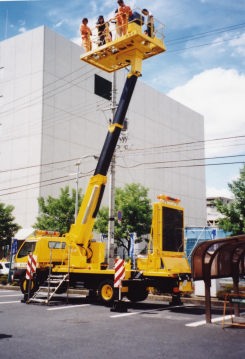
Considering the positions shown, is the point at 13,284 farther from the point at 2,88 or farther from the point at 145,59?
the point at 2,88

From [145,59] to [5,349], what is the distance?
1257 centimetres

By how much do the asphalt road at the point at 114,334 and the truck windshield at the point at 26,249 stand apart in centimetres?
386

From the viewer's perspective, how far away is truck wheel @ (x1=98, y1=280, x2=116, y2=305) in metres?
13.5

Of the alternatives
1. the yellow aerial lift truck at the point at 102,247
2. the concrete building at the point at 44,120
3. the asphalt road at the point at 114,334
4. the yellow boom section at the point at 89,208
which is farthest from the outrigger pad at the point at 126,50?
the concrete building at the point at 44,120

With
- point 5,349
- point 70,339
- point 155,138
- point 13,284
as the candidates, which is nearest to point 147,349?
point 70,339

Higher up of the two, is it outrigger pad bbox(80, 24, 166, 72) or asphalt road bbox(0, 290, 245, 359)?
outrigger pad bbox(80, 24, 166, 72)

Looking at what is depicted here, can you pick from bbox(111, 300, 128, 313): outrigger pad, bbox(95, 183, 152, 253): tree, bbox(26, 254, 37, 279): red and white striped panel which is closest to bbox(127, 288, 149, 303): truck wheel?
bbox(111, 300, 128, 313): outrigger pad

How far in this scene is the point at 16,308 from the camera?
12.5 m

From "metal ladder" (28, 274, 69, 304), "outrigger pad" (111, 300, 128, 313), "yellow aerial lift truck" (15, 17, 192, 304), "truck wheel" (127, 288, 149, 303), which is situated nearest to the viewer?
"outrigger pad" (111, 300, 128, 313)

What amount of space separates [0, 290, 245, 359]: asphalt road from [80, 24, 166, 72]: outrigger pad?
978 cm

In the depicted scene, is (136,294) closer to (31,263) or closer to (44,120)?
(31,263)

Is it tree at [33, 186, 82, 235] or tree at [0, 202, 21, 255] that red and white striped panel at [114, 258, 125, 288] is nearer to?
tree at [33, 186, 82, 235]

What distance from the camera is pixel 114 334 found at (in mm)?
8320

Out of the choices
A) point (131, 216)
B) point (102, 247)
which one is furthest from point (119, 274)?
point (131, 216)
